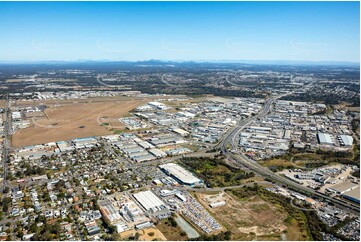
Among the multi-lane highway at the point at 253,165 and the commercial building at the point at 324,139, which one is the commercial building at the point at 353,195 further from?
the commercial building at the point at 324,139

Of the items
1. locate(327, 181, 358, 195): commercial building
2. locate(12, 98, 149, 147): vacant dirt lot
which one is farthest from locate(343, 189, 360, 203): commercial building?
locate(12, 98, 149, 147): vacant dirt lot

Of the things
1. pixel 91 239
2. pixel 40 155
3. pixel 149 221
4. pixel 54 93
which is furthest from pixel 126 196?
pixel 54 93

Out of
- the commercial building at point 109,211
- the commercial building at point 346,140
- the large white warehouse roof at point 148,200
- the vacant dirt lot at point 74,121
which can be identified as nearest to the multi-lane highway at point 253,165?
the large white warehouse roof at point 148,200

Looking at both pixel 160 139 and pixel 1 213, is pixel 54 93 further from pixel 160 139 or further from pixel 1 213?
pixel 1 213

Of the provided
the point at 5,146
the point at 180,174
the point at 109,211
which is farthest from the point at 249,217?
the point at 5,146

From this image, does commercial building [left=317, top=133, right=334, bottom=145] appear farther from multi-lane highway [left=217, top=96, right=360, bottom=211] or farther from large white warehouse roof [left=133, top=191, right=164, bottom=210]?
large white warehouse roof [left=133, top=191, right=164, bottom=210]

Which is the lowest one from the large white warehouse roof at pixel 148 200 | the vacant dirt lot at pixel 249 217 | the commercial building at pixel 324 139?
the vacant dirt lot at pixel 249 217
